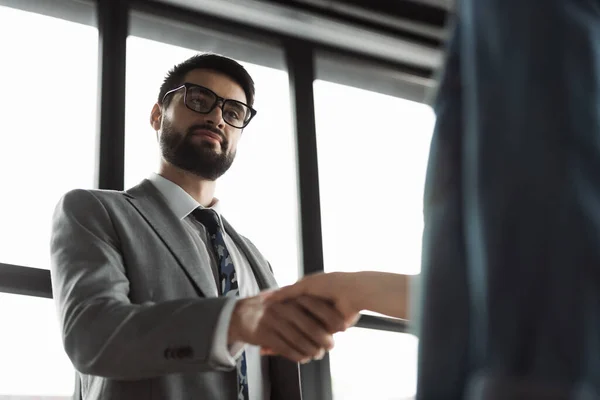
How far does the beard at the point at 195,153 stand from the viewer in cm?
231

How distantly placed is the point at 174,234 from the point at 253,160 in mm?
1004

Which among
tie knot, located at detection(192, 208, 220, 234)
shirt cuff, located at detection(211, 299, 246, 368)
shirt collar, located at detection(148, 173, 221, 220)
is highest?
shirt collar, located at detection(148, 173, 221, 220)

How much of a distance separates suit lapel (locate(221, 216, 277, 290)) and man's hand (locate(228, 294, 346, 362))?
546 millimetres

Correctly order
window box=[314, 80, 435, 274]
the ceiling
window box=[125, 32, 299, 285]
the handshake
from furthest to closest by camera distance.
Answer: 1. the ceiling
2. window box=[314, 80, 435, 274]
3. window box=[125, 32, 299, 285]
4. the handshake

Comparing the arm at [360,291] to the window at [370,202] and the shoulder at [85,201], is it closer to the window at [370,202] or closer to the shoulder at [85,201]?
the shoulder at [85,201]

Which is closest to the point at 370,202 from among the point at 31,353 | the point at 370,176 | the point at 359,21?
the point at 370,176

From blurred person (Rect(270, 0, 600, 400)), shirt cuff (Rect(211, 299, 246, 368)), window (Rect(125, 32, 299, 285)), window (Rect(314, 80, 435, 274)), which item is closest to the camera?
blurred person (Rect(270, 0, 600, 400))

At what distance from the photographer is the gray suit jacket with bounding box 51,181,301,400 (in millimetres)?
1421

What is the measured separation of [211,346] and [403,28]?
7.71 ft

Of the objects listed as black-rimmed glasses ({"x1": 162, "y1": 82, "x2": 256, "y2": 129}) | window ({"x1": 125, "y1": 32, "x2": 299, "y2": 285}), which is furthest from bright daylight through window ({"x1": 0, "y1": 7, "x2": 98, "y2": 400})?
black-rimmed glasses ({"x1": 162, "y1": 82, "x2": 256, "y2": 129})

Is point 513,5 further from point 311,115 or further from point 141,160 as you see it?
point 311,115

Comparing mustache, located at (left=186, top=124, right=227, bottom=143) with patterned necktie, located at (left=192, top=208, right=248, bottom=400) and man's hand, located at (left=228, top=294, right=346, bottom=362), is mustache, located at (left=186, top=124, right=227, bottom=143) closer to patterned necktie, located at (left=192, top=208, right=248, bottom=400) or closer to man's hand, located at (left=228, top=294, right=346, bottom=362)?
patterned necktie, located at (left=192, top=208, right=248, bottom=400)

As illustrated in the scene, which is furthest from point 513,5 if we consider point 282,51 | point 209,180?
point 282,51

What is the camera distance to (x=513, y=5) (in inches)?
21.2
